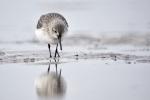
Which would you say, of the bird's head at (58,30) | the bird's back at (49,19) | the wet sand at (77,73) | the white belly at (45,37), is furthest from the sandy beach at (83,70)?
the bird's back at (49,19)

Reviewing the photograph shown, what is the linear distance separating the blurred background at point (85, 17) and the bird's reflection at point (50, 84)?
429 centimetres

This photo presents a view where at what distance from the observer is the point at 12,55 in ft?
37.1

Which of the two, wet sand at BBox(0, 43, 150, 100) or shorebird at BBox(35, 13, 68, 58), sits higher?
shorebird at BBox(35, 13, 68, 58)

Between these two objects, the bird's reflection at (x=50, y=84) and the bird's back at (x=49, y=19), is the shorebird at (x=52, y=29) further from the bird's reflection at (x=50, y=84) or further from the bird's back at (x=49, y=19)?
the bird's reflection at (x=50, y=84)

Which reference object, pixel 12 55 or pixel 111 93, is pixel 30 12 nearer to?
pixel 12 55

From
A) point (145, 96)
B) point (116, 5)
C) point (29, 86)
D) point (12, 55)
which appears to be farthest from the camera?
point (116, 5)

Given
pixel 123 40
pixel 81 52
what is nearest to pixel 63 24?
pixel 81 52

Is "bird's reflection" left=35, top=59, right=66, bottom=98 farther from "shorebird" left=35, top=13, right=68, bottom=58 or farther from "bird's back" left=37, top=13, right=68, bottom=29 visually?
"bird's back" left=37, top=13, right=68, bottom=29

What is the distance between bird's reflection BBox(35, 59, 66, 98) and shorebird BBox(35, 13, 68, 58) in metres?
2.16

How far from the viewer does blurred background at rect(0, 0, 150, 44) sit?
14383mm

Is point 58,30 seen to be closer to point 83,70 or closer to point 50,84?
point 83,70

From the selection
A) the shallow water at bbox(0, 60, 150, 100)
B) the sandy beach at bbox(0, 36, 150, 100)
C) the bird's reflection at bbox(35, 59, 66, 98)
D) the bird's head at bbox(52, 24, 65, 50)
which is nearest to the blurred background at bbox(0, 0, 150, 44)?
the sandy beach at bbox(0, 36, 150, 100)

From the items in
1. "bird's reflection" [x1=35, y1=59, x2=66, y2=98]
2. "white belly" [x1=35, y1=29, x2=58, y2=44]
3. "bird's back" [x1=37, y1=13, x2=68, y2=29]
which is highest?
"bird's back" [x1=37, y1=13, x2=68, y2=29]

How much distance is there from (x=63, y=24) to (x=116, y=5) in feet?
23.2
